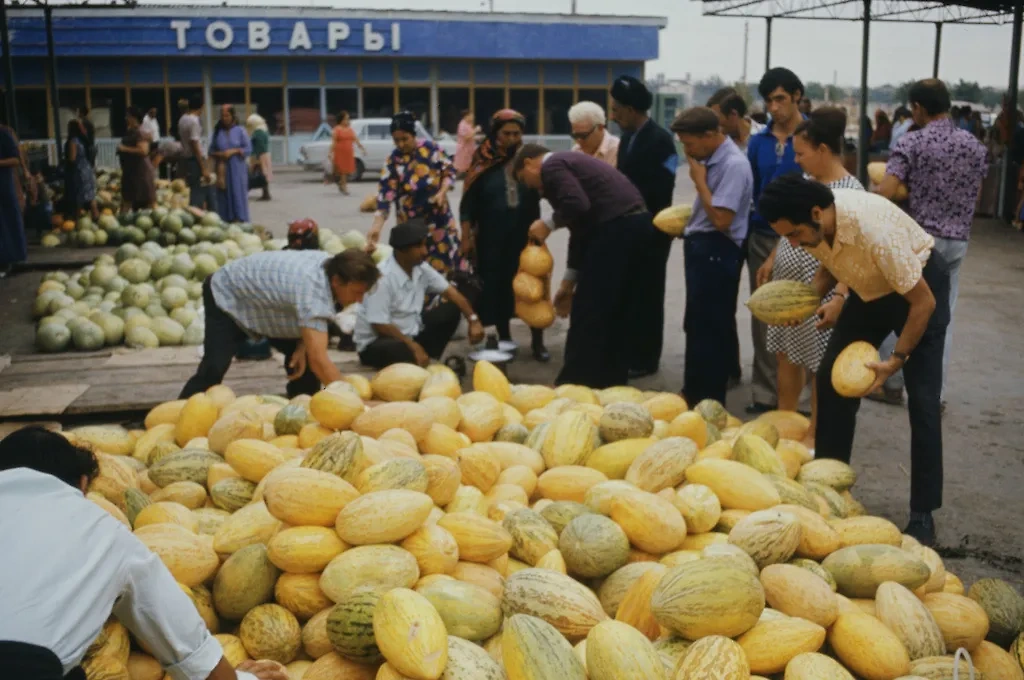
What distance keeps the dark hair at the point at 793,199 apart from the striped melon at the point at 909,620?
4.90 feet

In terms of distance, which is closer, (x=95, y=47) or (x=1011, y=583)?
(x=1011, y=583)

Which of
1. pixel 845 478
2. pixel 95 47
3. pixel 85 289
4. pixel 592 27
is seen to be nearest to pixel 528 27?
pixel 592 27

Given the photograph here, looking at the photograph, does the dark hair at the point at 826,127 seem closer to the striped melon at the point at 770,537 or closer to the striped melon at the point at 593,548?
the striped melon at the point at 770,537

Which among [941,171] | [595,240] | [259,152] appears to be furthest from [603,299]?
[259,152]

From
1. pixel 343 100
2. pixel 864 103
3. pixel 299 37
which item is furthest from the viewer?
pixel 343 100

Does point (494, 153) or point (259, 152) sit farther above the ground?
point (259, 152)

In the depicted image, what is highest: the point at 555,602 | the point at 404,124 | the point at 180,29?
the point at 180,29

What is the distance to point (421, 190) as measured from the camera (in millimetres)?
7789

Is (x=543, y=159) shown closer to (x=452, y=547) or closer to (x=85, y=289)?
(x=452, y=547)

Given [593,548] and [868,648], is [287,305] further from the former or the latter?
[868,648]

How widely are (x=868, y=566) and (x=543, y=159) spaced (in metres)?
3.67

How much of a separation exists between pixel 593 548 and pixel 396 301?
11.5 ft

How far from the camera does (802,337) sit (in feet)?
17.9

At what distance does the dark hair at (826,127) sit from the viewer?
486 cm
